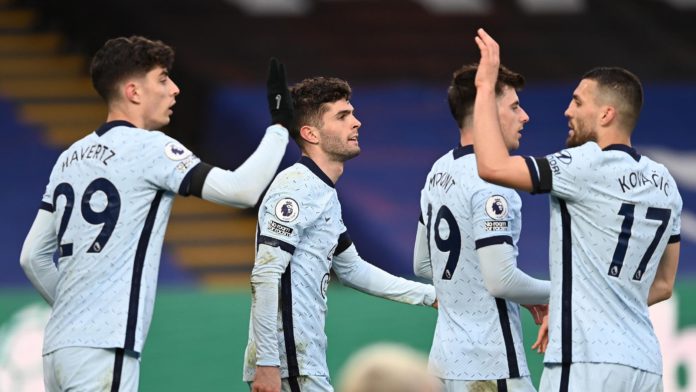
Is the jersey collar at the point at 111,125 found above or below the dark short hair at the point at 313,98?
below

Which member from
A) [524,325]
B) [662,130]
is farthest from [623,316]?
[662,130]

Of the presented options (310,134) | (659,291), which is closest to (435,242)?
(310,134)

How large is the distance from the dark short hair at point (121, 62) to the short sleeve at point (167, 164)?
0.33 meters

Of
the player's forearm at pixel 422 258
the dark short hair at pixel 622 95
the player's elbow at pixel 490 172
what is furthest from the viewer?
the player's forearm at pixel 422 258

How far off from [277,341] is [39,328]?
3.01 meters

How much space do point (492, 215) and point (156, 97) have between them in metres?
1.41

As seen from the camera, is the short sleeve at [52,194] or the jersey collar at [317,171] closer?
the short sleeve at [52,194]

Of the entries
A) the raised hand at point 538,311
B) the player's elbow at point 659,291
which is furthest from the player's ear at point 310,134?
the player's elbow at point 659,291

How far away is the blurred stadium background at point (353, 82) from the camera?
1243 centimetres

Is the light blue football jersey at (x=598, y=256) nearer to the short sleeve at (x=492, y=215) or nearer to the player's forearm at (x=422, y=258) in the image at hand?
the short sleeve at (x=492, y=215)

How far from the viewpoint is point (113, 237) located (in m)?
5.22

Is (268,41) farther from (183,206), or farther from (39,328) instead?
(39,328)

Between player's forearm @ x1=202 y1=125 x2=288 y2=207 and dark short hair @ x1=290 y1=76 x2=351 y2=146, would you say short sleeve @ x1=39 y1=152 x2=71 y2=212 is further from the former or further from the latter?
dark short hair @ x1=290 y1=76 x2=351 y2=146

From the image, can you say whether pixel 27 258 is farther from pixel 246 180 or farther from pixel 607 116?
pixel 607 116
